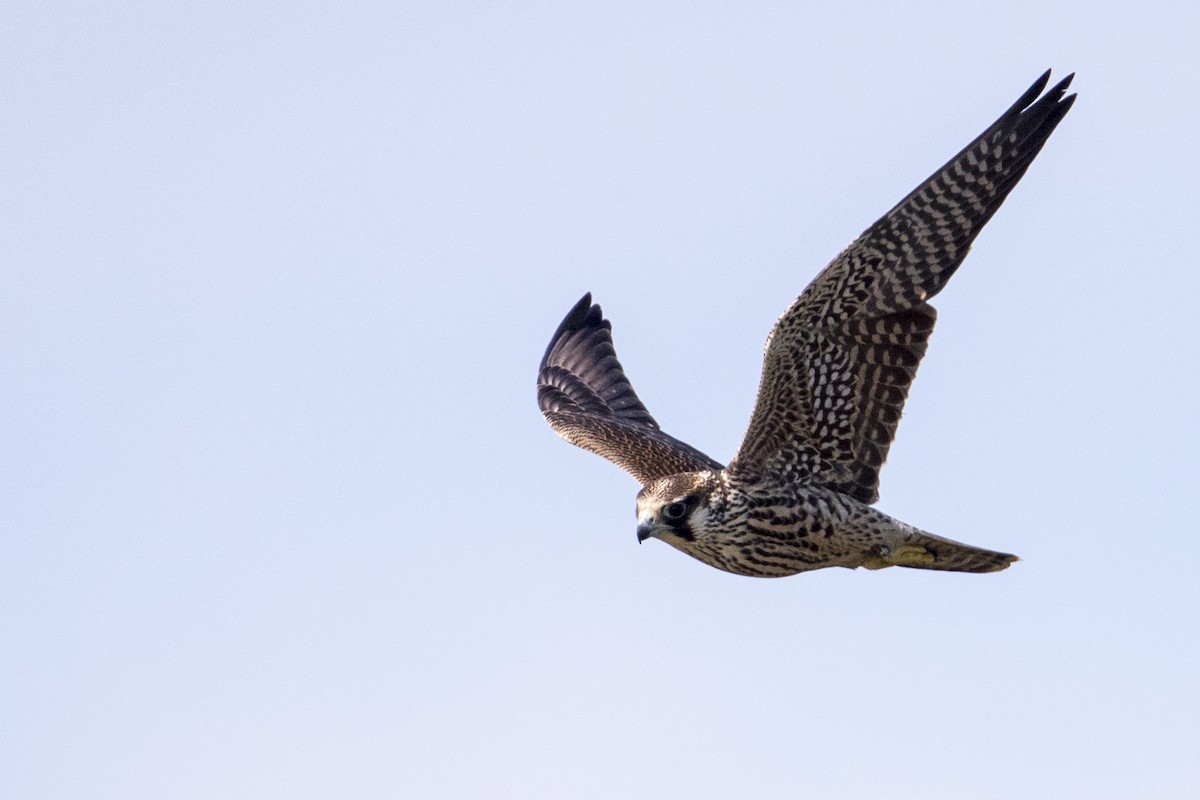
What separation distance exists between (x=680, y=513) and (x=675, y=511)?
4 centimetres

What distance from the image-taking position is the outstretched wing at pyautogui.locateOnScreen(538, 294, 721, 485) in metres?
17.0

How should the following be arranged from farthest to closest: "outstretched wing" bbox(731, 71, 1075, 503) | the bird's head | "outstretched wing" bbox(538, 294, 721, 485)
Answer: "outstretched wing" bbox(538, 294, 721, 485) < the bird's head < "outstretched wing" bbox(731, 71, 1075, 503)

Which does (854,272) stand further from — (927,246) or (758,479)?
(758,479)

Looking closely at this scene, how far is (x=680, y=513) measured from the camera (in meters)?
15.0

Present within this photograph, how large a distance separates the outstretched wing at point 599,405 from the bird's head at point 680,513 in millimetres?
1396

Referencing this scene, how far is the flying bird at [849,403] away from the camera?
47.4 ft

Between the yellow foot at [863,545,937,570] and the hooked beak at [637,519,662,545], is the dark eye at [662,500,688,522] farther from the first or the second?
the yellow foot at [863,545,937,570]

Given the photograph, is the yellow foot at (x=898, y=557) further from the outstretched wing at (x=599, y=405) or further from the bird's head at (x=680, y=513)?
the outstretched wing at (x=599, y=405)

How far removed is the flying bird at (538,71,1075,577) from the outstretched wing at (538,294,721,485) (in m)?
1.35

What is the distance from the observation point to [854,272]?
1452 cm

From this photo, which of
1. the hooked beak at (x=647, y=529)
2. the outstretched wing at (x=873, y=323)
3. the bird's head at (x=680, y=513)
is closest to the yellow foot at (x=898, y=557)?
the outstretched wing at (x=873, y=323)

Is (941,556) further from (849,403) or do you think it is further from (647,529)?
(647,529)

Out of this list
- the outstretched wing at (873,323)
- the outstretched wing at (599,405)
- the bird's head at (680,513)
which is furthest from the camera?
the outstretched wing at (599,405)

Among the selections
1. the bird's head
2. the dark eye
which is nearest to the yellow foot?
the bird's head
